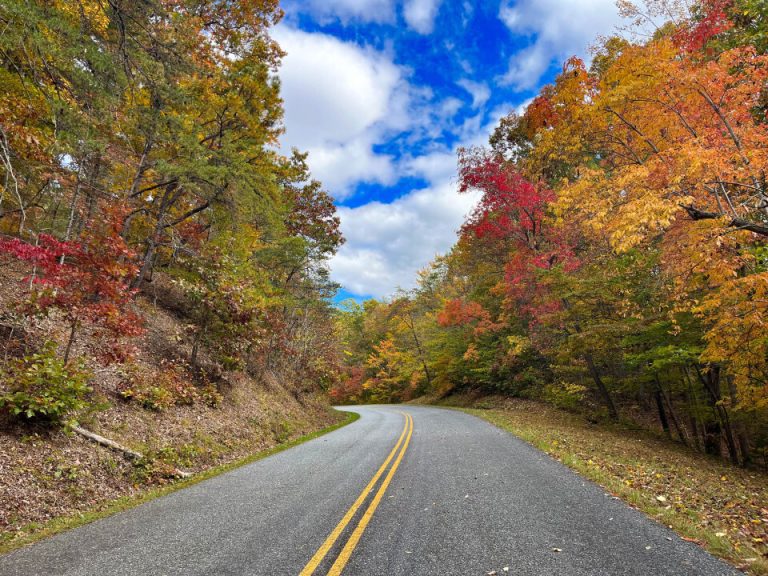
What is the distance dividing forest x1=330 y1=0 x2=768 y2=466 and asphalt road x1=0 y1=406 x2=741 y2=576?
5151mm

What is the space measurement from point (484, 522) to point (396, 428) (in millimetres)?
10658

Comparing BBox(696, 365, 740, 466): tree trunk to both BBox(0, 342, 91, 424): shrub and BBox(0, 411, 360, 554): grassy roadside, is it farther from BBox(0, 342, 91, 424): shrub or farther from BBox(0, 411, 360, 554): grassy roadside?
BBox(0, 342, 91, 424): shrub

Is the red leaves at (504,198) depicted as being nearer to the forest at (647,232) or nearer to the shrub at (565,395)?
the forest at (647,232)

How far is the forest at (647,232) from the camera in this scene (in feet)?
25.3

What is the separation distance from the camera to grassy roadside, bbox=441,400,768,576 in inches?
173

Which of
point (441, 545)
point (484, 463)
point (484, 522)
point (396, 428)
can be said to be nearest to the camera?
point (441, 545)

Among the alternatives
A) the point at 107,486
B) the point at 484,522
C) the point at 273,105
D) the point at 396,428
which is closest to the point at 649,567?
the point at 484,522

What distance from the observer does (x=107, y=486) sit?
21.7 feet

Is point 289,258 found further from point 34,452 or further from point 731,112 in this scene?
point 731,112

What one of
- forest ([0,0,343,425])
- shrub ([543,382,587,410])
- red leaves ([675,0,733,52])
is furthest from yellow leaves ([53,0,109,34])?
shrub ([543,382,587,410])

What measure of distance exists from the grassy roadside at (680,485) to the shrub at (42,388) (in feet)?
30.7

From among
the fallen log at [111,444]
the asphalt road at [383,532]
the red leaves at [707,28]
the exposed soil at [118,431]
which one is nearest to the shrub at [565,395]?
the asphalt road at [383,532]

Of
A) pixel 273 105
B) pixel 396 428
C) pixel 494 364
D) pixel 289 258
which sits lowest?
pixel 396 428

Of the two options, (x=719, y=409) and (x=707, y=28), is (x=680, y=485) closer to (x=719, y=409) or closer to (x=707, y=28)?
(x=719, y=409)
